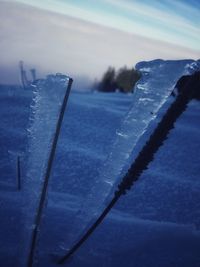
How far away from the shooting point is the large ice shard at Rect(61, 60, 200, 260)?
4.07 feet

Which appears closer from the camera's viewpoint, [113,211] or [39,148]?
[39,148]

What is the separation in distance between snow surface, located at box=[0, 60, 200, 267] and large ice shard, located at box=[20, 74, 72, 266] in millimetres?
37

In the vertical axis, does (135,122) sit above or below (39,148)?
above

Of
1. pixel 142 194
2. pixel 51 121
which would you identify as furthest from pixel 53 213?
pixel 142 194

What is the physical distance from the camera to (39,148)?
1.41 meters

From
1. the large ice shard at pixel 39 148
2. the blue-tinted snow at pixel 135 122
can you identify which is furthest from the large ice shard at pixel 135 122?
the large ice shard at pixel 39 148

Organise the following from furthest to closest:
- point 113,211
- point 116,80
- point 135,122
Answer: point 116,80
point 113,211
point 135,122

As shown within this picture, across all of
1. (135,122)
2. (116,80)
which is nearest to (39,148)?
(135,122)

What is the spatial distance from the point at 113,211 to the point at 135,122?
3.00 ft

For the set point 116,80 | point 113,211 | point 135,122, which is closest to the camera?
point 135,122

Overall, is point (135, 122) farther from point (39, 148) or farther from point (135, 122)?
point (39, 148)

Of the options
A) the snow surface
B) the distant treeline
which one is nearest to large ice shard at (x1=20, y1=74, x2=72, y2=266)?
the snow surface

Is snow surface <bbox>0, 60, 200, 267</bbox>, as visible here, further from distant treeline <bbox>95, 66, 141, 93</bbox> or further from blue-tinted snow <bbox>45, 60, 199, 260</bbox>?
distant treeline <bbox>95, 66, 141, 93</bbox>

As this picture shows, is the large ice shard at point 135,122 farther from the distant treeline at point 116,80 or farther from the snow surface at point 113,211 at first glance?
the distant treeline at point 116,80
